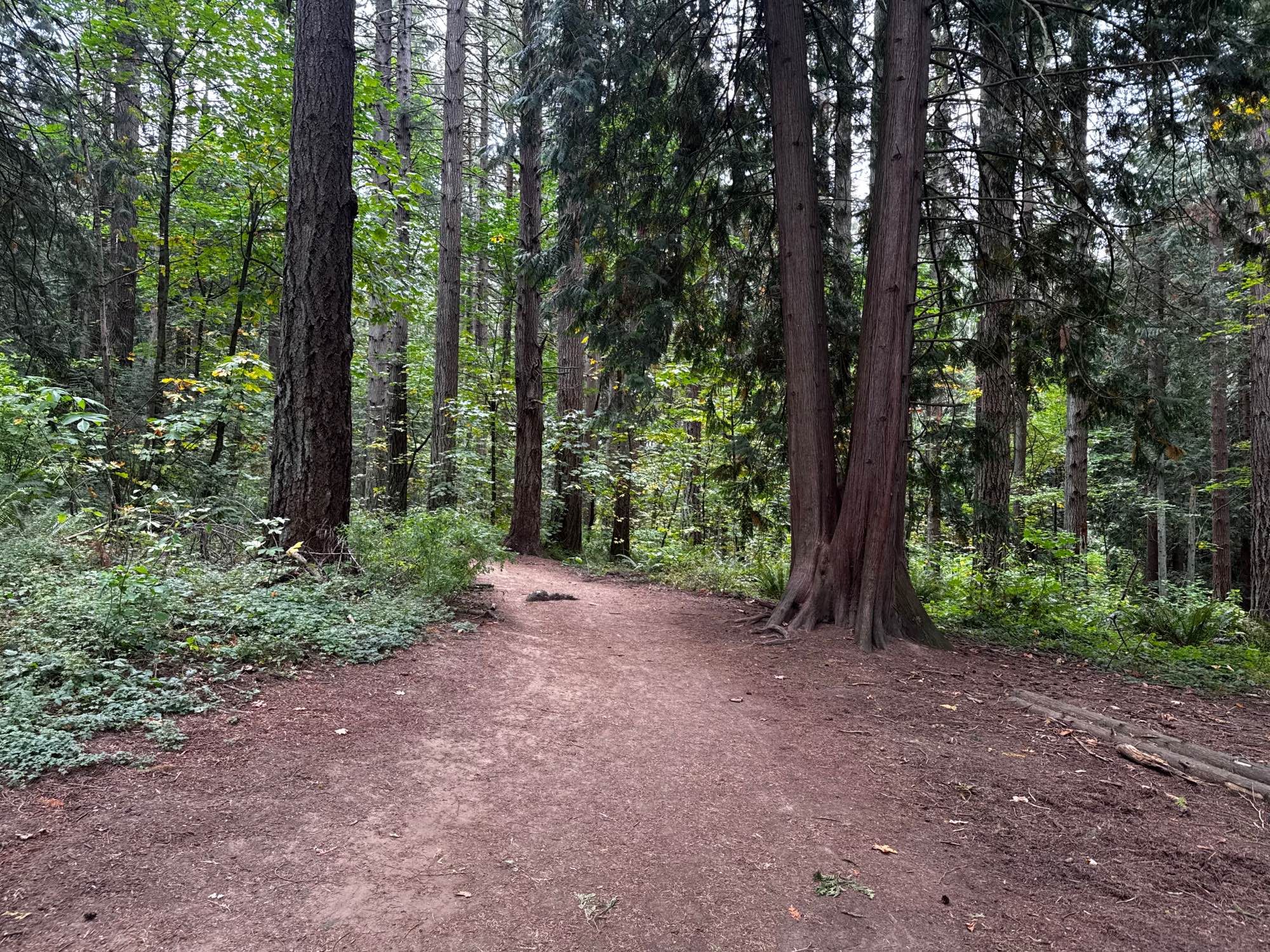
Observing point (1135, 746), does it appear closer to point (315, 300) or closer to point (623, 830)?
point (623, 830)

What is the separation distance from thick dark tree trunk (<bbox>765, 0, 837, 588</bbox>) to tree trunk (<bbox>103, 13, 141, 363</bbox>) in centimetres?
720

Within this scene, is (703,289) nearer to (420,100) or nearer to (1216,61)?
(1216,61)

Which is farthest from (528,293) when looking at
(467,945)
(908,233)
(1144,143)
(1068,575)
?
(467,945)

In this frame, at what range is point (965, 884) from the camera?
8.64 feet

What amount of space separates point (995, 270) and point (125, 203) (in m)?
11.3

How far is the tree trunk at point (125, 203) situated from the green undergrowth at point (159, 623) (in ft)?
15.7

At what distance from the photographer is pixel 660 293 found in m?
8.00

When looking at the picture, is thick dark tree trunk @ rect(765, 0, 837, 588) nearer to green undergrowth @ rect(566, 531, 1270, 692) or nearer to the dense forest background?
the dense forest background

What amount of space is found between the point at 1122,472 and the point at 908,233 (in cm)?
1882

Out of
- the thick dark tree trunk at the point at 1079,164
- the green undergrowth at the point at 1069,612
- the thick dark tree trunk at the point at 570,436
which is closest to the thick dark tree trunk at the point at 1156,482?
the thick dark tree trunk at the point at 1079,164

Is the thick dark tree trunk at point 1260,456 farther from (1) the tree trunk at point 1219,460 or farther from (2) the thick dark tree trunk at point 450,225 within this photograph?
(2) the thick dark tree trunk at point 450,225

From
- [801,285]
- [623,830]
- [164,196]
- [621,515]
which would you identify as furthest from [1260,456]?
[164,196]

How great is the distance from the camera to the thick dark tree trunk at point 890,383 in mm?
6113

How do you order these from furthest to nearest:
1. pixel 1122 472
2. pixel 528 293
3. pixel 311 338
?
1. pixel 1122 472
2. pixel 528 293
3. pixel 311 338
